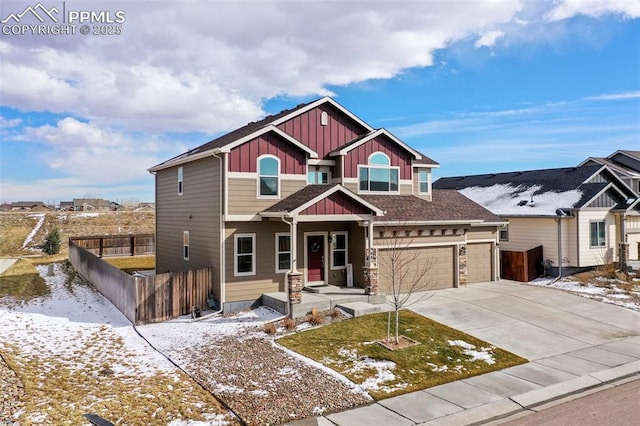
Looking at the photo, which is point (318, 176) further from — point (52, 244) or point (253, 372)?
point (52, 244)

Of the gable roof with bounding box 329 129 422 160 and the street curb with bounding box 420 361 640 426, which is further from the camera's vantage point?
the gable roof with bounding box 329 129 422 160

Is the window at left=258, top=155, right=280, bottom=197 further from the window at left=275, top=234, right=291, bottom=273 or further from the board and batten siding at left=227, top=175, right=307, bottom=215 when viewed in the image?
the window at left=275, top=234, right=291, bottom=273

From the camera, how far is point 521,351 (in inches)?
503

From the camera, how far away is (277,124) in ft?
61.8

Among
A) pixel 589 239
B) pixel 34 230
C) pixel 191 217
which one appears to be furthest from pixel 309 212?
pixel 34 230

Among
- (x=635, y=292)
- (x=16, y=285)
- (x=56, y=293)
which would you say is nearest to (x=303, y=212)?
(x=56, y=293)

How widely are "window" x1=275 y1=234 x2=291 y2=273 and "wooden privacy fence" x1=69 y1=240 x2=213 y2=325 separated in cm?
260

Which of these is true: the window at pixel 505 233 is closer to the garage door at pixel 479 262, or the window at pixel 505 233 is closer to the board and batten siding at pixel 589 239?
the board and batten siding at pixel 589 239

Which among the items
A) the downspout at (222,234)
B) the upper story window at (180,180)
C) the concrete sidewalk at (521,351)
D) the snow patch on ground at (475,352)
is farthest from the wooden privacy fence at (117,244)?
the snow patch on ground at (475,352)

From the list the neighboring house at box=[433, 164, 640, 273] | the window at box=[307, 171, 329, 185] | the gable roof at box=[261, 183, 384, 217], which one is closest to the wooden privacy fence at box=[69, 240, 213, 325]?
the gable roof at box=[261, 183, 384, 217]

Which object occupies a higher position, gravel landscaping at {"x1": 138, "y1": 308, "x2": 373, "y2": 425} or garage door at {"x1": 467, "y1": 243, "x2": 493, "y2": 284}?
garage door at {"x1": 467, "y1": 243, "x2": 493, "y2": 284}

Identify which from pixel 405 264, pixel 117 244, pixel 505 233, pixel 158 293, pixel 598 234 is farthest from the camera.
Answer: pixel 117 244

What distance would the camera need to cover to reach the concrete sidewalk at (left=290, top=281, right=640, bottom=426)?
906 cm

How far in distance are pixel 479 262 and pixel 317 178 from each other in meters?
9.30
